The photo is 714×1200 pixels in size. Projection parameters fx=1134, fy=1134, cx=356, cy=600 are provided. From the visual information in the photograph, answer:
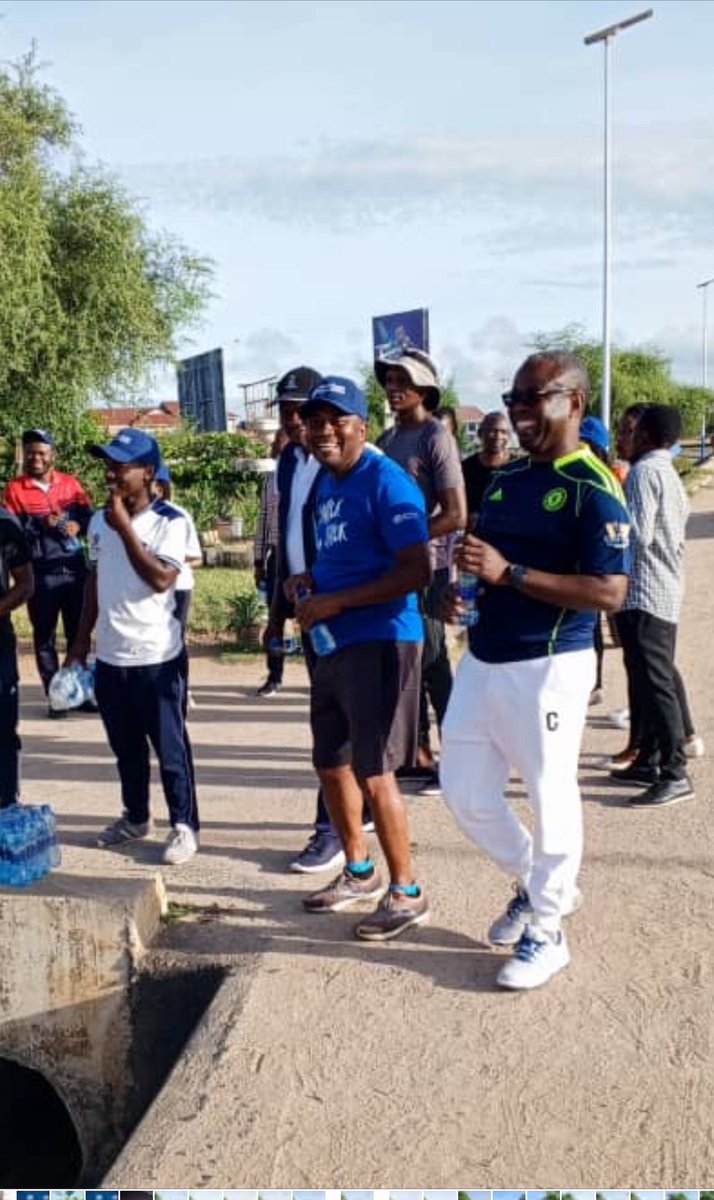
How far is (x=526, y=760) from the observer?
11.3ft

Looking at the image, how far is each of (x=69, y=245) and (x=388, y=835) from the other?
13.3 meters

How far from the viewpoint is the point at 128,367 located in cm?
1584

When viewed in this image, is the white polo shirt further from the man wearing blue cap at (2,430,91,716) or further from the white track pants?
the man wearing blue cap at (2,430,91,716)

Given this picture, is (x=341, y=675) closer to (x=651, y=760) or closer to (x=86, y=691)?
(x=86, y=691)

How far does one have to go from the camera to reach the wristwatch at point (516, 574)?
3.36m

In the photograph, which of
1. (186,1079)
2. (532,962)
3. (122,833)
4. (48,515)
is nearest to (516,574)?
(532,962)

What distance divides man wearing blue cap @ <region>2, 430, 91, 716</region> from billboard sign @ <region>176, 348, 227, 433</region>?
20130 millimetres

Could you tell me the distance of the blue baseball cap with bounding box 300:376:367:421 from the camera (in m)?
3.78

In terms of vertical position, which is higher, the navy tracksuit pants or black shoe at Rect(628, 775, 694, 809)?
the navy tracksuit pants

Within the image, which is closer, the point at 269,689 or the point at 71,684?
the point at 71,684

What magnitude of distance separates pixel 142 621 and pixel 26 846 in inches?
39.4

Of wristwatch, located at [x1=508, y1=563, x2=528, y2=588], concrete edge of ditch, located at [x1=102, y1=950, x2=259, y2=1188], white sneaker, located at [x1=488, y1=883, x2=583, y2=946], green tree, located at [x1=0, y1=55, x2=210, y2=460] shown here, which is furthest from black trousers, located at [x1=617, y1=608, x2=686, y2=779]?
green tree, located at [x1=0, y1=55, x2=210, y2=460]

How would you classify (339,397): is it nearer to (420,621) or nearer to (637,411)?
(420,621)

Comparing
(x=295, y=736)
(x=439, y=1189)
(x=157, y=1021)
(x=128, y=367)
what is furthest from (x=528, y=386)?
(x=128, y=367)
